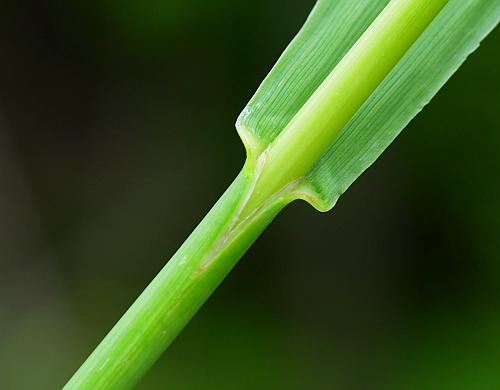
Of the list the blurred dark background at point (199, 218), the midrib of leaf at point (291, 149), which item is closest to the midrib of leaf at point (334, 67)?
the midrib of leaf at point (291, 149)

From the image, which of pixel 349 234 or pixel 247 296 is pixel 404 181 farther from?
pixel 247 296

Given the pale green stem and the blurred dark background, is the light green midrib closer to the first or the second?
the pale green stem

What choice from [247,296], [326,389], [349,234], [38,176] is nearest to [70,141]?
[38,176]

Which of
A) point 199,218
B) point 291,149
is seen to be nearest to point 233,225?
point 291,149

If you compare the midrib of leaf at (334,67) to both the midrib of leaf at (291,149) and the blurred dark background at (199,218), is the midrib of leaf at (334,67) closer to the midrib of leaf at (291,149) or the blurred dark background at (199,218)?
the midrib of leaf at (291,149)

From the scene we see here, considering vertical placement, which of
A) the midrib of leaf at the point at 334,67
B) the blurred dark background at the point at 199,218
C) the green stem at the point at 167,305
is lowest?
the blurred dark background at the point at 199,218

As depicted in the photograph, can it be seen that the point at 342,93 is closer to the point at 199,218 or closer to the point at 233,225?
the point at 233,225
